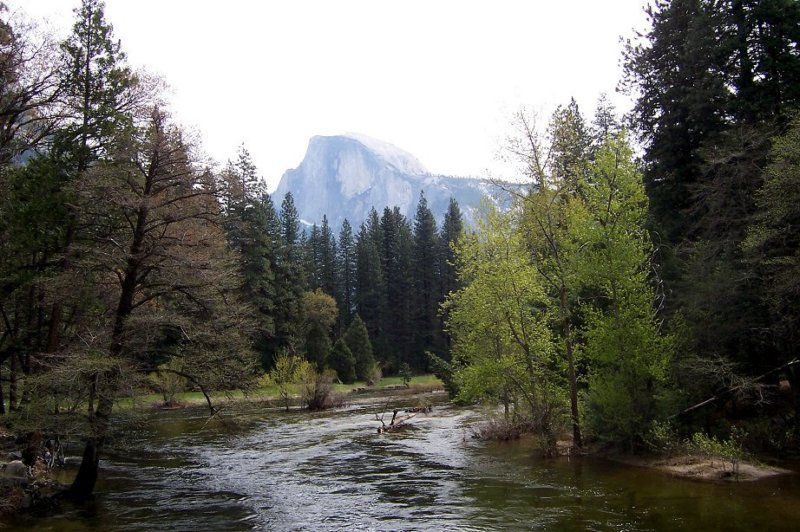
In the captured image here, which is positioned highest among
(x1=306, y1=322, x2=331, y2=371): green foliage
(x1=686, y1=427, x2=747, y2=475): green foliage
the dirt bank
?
(x1=306, y1=322, x2=331, y2=371): green foliage

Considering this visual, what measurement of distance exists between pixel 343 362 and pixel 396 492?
43148 millimetres

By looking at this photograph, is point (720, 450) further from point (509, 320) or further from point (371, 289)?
point (371, 289)

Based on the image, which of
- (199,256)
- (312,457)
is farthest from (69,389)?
(312,457)

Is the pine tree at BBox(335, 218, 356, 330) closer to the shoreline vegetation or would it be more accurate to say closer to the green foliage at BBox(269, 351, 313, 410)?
the green foliage at BBox(269, 351, 313, 410)

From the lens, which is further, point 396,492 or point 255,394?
point 255,394

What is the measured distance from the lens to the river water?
1202 cm

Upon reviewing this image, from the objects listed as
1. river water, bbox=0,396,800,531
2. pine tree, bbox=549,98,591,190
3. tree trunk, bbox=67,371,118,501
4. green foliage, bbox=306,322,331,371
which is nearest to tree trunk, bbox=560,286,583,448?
river water, bbox=0,396,800,531

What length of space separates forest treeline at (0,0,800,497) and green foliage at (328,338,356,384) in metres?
34.7

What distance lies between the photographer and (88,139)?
56.2ft

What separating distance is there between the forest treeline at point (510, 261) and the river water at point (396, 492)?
82.4 inches

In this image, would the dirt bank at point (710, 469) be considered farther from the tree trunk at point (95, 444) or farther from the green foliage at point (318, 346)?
the green foliage at point (318, 346)

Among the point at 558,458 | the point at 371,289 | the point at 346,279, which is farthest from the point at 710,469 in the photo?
the point at 346,279

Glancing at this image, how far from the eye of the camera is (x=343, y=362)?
57875mm

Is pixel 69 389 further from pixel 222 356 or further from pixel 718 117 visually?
pixel 718 117
